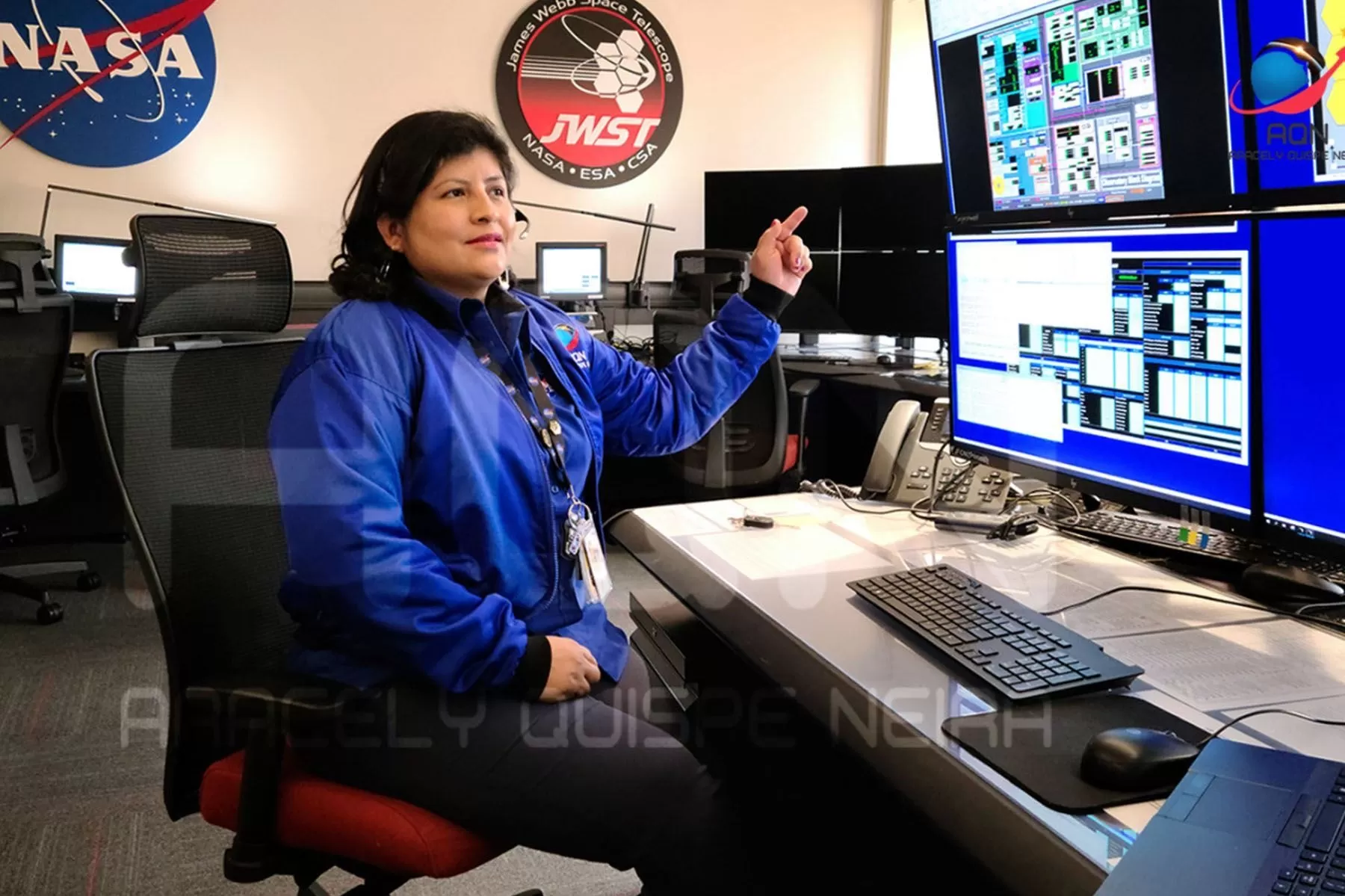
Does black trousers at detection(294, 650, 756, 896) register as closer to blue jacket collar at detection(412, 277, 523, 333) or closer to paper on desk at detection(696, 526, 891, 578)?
paper on desk at detection(696, 526, 891, 578)

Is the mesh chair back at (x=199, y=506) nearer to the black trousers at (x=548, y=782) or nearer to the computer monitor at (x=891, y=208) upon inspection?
the black trousers at (x=548, y=782)

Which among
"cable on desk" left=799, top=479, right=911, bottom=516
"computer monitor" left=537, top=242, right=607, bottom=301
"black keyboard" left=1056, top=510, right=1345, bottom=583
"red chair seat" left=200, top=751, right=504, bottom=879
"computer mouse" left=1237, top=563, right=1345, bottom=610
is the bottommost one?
"red chair seat" left=200, top=751, right=504, bottom=879

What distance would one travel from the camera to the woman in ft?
3.85

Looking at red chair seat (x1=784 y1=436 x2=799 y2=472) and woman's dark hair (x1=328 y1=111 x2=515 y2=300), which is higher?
woman's dark hair (x1=328 y1=111 x2=515 y2=300)

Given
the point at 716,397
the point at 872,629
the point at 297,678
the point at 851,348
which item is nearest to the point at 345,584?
the point at 297,678

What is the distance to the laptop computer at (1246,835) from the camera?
66cm

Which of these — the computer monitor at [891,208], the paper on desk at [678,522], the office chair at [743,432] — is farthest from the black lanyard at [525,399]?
the computer monitor at [891,208]

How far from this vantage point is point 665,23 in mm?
4887

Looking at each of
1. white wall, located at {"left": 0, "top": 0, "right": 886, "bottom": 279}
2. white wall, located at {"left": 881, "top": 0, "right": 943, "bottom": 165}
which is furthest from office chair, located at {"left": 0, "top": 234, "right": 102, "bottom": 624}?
white wall, located at {"left": 881, "top": 0, "right": 943, "bottom": 165}

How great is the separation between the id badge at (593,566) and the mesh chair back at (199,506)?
408 mm

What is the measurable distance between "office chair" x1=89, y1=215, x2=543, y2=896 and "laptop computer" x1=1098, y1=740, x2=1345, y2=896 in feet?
2.47

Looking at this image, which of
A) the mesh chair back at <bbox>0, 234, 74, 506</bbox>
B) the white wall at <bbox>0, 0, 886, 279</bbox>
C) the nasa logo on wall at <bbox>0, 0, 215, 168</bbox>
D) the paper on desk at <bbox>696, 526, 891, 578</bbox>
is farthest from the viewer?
the white wall at <bbox>0, 0, 886, 279</bbox>

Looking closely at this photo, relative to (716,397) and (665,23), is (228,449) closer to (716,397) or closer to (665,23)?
(716,397)

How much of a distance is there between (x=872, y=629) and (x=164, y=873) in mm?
1557
